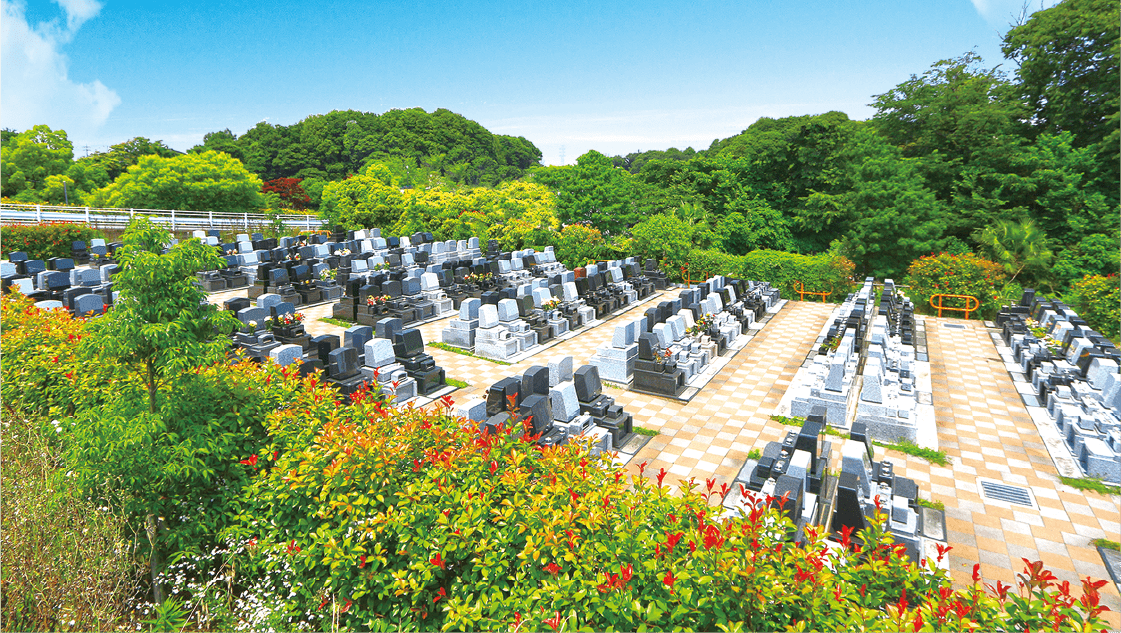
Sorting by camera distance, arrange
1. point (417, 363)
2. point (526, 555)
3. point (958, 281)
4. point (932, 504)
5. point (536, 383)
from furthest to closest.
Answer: point (958, 281), point (417, 363), point (536, 383), point (932, 504), point (526, 555)

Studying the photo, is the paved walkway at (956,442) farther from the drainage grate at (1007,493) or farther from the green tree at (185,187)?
the green tree at (185,187)

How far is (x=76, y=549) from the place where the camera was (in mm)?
4625

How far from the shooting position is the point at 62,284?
1731 centimetres

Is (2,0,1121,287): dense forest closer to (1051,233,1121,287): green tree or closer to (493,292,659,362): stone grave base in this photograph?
(1051,233,1121,287): green tree

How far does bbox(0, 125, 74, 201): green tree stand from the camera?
127ft

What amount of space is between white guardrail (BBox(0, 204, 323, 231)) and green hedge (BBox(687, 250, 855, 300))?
2477 cm

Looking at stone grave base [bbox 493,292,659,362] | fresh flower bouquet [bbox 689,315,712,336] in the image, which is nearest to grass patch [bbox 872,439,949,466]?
fresh flower bouquet [bbox 689,315,712,336]

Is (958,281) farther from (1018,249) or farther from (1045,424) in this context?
(1045,424)

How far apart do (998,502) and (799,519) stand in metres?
4.14

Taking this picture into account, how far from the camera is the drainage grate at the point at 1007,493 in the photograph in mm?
8227

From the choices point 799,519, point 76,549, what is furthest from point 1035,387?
point 76,549

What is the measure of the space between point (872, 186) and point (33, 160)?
54935 millimetres

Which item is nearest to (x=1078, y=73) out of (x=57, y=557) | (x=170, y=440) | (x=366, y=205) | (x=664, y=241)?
(x=664, y=241)

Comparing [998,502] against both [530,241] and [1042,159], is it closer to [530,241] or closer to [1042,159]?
[530,241]
